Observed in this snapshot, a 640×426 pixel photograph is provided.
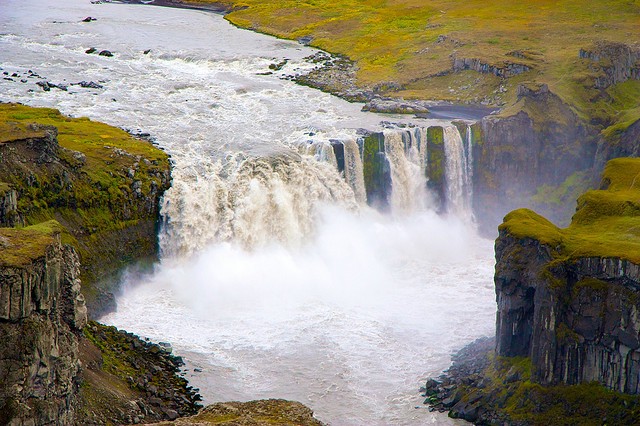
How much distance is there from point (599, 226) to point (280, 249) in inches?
1262

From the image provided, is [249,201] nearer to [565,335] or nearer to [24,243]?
[565,335]

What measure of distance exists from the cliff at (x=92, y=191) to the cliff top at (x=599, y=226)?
1280 inches

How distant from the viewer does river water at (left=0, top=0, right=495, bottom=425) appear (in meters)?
69.8

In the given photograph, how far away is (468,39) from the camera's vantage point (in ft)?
478

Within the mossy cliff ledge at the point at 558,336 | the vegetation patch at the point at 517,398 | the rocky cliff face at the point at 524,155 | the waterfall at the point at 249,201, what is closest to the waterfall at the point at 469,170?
the rocky cliff face at the point at 524,155

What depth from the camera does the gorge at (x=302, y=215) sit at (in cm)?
7031

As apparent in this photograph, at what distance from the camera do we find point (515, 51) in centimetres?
13238

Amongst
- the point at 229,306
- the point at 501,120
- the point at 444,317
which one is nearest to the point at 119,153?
the point at 229,306

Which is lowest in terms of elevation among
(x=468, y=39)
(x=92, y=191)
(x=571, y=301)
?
(x=571, y=301)

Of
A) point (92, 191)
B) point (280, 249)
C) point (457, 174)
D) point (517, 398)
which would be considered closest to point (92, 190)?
point (92, 191)

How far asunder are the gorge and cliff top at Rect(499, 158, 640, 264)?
2347mm

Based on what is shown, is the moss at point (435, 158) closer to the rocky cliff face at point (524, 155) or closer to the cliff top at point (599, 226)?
the rocky cliff face at point (524, 155)

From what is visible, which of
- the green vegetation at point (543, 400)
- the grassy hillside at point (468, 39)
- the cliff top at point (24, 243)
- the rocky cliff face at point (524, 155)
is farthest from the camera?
the grassy hillside at point (468, 39)

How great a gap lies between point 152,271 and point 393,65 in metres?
68.7
